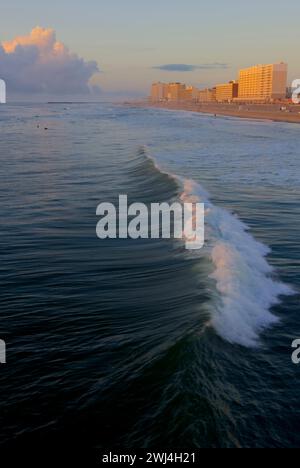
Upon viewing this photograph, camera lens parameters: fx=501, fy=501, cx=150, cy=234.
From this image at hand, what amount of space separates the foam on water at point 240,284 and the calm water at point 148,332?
0.04 meters

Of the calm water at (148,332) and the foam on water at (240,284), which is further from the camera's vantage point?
the foam on water at (240,284)

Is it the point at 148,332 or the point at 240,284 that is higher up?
the point at 240,284

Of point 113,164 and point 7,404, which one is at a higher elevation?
point 113,164

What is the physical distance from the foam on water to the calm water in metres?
0.04

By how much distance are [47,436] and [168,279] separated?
19.2 ft

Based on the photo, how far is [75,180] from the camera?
2639 cm

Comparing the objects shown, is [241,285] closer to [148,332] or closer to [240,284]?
[240,284]

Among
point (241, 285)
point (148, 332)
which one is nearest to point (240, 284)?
point (241, 285)

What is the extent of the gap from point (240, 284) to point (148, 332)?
3.13 m

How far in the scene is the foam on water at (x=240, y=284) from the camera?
9.28 meters

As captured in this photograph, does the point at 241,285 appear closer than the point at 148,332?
No

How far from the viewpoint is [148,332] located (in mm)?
9031
